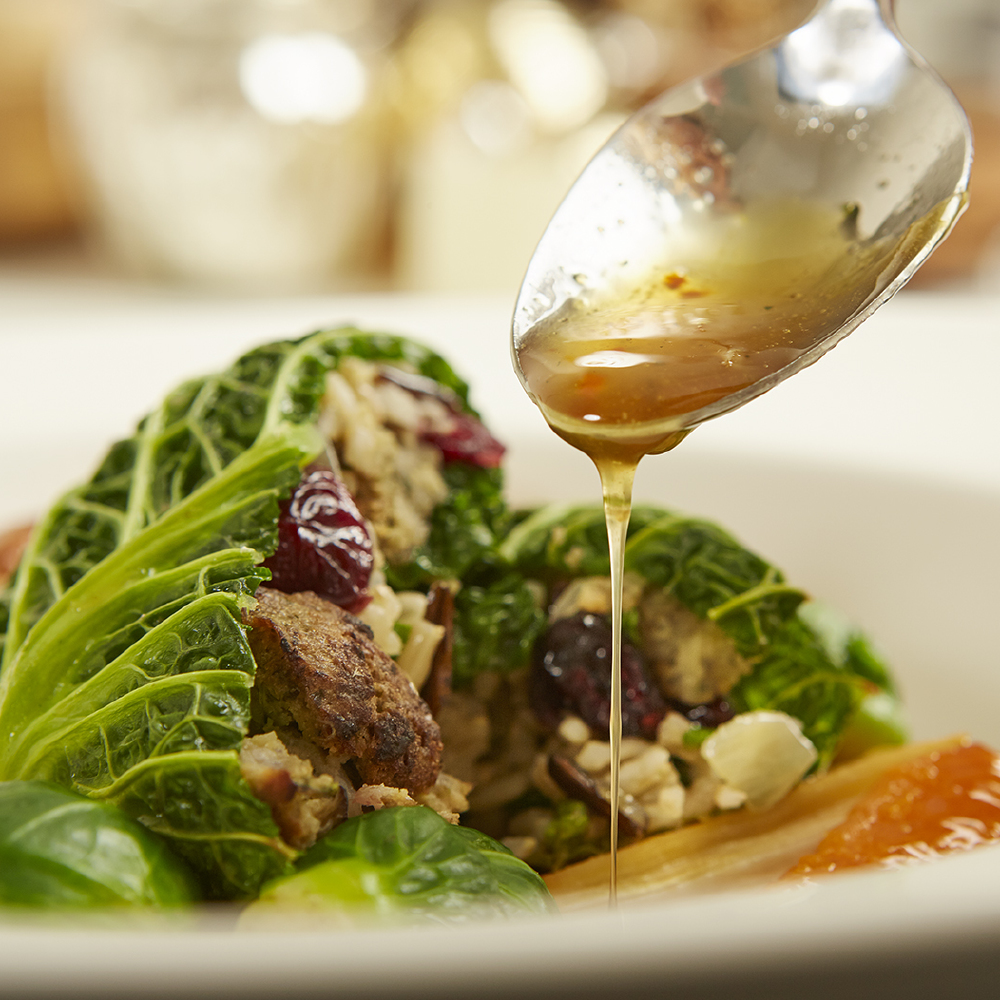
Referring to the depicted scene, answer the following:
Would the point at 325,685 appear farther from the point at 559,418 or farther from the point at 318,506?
the point at 559,418

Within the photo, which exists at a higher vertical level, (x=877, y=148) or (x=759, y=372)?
(x=877, y=148)

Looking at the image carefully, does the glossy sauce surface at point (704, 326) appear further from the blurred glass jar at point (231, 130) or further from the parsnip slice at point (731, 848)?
the blurred glass jar at point (231, 130)

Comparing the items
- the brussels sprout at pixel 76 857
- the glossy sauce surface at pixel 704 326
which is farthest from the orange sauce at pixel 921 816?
the brussels sprout at pixel 76 857

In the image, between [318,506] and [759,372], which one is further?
[318,506]

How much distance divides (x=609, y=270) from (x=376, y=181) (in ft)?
13.8

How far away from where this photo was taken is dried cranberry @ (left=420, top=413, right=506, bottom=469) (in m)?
2.76

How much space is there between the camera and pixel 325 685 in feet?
6.52

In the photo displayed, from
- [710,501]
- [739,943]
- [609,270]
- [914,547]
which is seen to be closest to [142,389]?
[710,501]

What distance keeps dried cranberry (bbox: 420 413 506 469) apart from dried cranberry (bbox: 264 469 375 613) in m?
0.45

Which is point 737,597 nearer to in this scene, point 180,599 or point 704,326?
point 704,326

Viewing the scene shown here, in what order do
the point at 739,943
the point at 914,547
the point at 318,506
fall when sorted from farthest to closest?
1. the point at 914,547
2. the point at 318,506
3. the point at 739,943

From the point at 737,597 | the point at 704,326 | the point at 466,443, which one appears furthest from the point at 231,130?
the point at 704,326

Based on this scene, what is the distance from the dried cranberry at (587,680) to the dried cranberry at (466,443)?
404 mm

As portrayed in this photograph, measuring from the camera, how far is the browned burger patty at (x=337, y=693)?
6.50ft
